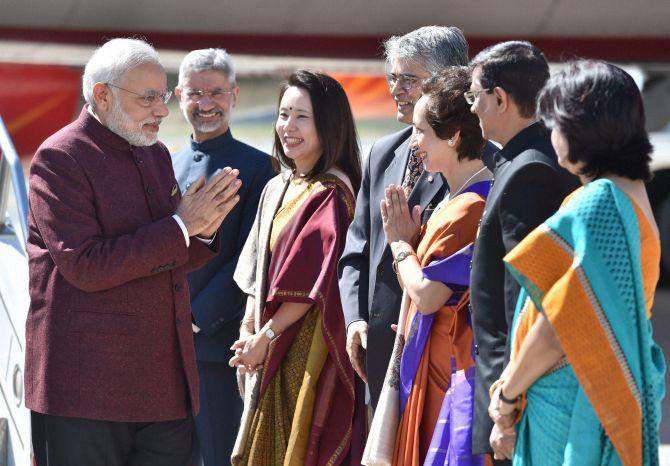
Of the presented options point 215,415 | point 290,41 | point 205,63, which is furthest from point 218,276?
point 290,41

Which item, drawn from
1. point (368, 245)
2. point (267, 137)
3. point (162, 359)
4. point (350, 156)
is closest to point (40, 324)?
point (162, 359)

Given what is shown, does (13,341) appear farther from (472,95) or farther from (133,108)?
(472,95)

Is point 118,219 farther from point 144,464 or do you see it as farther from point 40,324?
point 144,464

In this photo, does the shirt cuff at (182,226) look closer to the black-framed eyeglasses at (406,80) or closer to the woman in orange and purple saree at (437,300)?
the woman in orange and purple saree at (437,300)

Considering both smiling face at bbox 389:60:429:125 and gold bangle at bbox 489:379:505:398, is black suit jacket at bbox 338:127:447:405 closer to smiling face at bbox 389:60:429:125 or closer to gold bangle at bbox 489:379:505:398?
smiling face at bbox 389:60:429:125

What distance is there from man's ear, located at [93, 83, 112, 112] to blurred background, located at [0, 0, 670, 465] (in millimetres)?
6584

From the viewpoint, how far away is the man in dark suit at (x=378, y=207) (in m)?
3.38

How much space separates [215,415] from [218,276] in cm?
53

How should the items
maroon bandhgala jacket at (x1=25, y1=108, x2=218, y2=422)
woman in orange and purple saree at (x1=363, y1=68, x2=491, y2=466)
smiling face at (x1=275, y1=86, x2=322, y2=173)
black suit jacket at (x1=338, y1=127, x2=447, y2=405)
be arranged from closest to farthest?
1. woman in orange and purple saree at (x1=363, y1=68, x2=491, y2=466)
2. maroon bandhgala jacket at (x1=25, y1=108, x2=218, y2=422)
3. black suit jacket at (x1=338, y1=127, x2=447, y2=405)
4. smiling face at (x1=275, y1=86, x2=322, y2=173)

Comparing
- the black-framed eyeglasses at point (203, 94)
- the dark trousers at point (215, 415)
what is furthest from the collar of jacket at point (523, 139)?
the black-framed eyeglasses at point (203, 94)

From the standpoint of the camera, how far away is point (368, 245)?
141 inches

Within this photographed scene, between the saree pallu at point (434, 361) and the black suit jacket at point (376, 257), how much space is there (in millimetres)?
208

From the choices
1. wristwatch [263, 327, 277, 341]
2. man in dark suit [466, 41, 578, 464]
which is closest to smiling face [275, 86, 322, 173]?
wristwatch [263, 327, 277, 341]

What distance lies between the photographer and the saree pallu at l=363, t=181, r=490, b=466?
9.80ft
